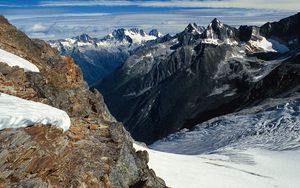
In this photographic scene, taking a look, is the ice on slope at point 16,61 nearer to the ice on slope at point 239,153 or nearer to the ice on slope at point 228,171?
the ice on slope at point 228,171

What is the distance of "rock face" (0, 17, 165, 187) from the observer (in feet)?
79.3

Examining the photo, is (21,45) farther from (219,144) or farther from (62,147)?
(219,144)

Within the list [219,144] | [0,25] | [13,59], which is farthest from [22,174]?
[219,144]

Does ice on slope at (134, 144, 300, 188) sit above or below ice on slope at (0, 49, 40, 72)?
below

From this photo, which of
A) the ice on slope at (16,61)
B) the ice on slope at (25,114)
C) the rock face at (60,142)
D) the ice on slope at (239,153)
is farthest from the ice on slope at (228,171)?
the ice on slope at (25,114)

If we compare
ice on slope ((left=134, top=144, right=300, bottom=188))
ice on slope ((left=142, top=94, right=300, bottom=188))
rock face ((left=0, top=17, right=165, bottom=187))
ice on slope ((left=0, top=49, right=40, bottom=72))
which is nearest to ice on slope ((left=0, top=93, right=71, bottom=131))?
rock face ((left=0, top=17, right=165, bottom=187))

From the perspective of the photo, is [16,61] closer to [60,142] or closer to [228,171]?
[60,142]

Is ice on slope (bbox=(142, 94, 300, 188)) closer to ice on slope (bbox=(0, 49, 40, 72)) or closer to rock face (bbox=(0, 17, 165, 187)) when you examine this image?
rock face (bbox=(0, 17, 165, 187))

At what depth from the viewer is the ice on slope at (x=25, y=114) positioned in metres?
24.1

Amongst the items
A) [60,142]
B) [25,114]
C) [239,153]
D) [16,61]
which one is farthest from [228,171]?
[25,114]

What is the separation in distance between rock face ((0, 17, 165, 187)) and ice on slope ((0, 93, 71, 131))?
1.09ft

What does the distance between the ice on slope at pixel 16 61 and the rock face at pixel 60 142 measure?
1.47m

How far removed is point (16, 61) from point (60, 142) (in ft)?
33.8

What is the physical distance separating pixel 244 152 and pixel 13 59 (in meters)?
41.6
